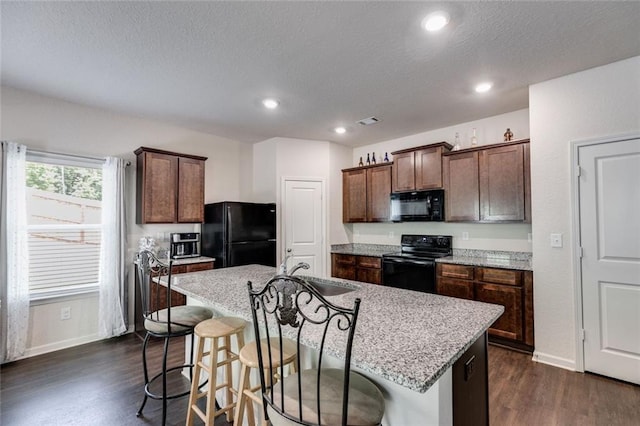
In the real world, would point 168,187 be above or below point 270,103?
below

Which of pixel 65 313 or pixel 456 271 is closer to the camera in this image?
pixel 65 313

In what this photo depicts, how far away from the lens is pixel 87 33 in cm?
209

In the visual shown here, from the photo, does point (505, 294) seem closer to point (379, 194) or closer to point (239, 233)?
point (379, 194)

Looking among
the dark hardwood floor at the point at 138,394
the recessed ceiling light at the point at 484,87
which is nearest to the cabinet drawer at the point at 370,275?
the dark hardwood floor at the point at 138,394

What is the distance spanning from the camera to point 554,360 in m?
2.74

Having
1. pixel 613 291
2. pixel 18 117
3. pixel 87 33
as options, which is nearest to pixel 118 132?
pixel 18 117

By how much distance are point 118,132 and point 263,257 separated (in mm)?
2448

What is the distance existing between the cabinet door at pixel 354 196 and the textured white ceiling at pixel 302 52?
1553mm

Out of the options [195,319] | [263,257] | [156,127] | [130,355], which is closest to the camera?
[195,319]

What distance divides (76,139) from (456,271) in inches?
A: 183

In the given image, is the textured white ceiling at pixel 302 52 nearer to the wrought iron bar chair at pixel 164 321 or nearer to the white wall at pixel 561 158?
the white wall at pixel 561 158

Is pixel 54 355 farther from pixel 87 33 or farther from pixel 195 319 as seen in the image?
pixel 87 33

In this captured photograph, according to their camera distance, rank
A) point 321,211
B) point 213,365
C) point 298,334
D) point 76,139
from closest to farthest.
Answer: point 298,334, point 213,365, point 76,139, point 321,211

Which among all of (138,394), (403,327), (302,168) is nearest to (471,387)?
(403,327)
